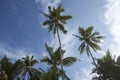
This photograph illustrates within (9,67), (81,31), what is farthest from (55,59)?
(9,67)

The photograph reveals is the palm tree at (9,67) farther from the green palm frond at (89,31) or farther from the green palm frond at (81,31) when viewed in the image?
the green palm frond at (89,31)

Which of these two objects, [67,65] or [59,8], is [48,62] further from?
[59,8]

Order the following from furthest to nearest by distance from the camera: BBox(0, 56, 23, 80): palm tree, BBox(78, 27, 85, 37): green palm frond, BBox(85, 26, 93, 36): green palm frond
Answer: BBox(78, 27, 85, 37): green palm frond
BBox(85, 26, 93, 36): green palm frond
BBox(0, 56, 23, 80): palm tree

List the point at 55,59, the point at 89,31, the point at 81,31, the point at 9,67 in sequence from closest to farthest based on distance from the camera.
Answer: the point at 9,67, the point at 55,59, the point at 89,31, the point at 81,31

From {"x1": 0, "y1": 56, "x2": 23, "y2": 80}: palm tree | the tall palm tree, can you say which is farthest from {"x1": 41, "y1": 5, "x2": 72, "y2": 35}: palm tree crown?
{"x1": 0, "y1": 56, "x2": 23, "y2": 80}: palm tree

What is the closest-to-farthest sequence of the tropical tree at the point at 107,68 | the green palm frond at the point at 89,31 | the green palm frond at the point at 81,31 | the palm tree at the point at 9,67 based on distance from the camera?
the palm tree at the point at 9,67 → the tropical tree at the point at 107,68 → the green palm frond at the point at 89,31 → the green palm frond at the point at 81,31

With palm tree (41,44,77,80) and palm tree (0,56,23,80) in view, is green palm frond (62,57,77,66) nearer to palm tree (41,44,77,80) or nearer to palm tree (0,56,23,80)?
palm tree (41,44,77,80)

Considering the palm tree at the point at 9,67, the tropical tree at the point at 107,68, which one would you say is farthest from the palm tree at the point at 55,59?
the palm tree at the point at 9,67

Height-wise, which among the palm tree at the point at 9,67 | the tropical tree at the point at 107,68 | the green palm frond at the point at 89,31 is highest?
the green palm frond at the point at 89,31

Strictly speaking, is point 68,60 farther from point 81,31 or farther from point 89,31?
point 89,31

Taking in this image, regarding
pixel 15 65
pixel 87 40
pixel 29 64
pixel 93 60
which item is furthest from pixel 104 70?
pixel 15 65

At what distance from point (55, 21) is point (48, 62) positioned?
7.46m

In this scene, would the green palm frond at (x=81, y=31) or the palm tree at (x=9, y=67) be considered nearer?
the palm tree at (x=9, y=67)

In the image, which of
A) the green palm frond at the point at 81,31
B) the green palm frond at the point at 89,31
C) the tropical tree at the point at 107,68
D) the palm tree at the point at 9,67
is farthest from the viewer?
the green palm frond at the point at 81,31
